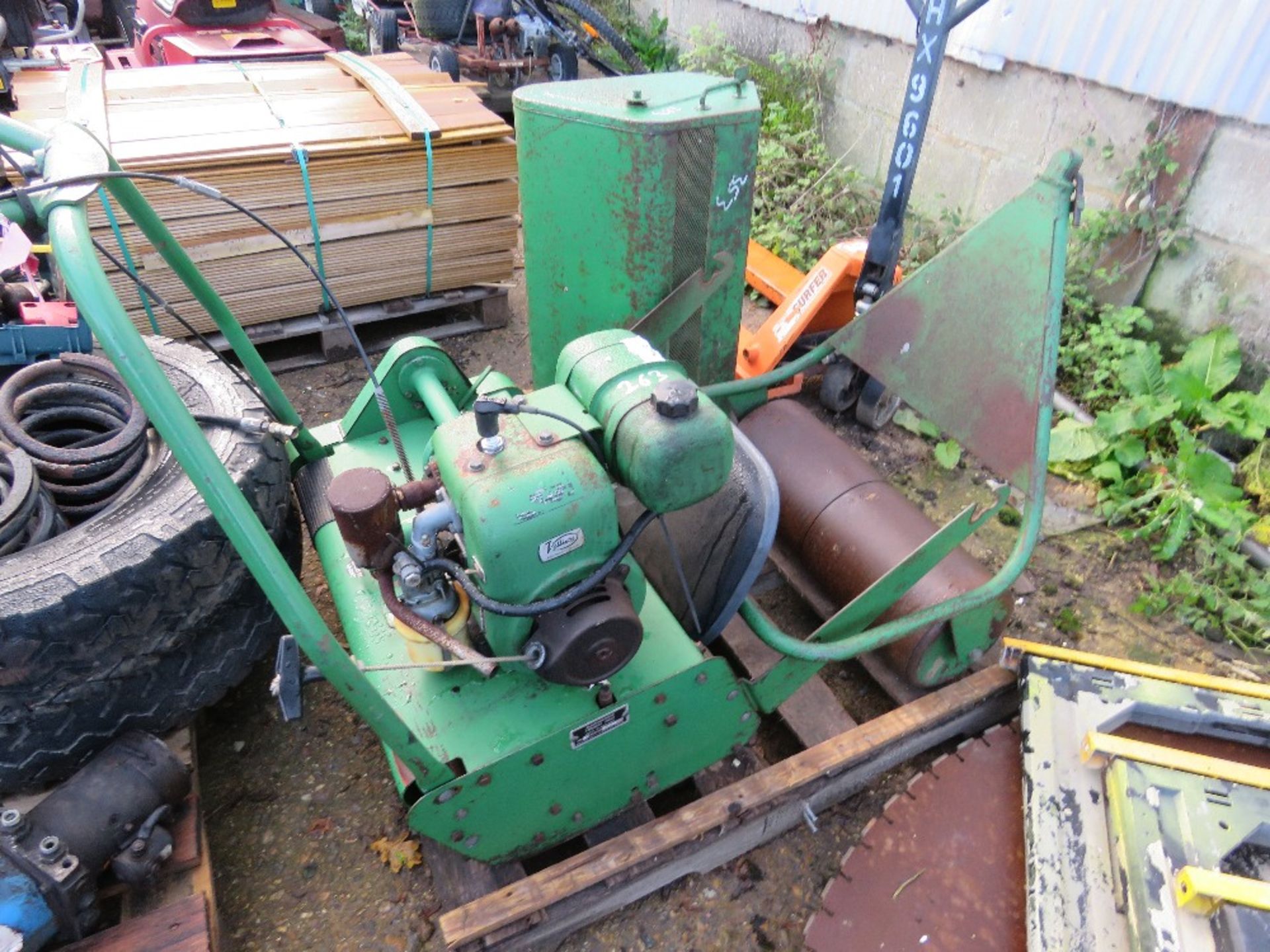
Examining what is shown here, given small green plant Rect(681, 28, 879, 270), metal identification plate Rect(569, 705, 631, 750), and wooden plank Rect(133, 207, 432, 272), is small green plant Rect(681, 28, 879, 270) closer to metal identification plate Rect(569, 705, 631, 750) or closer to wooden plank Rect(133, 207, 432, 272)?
wooden plank Rect(133, 207, 432, 272)

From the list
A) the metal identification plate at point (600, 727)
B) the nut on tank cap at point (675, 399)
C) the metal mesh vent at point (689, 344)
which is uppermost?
the nut on tank cap at point (675, 399)

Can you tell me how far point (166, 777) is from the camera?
1802 mm

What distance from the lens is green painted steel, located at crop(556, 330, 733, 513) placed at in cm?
152

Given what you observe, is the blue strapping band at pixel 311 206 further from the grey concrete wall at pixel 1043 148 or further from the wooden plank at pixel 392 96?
the grey concrete wall at pixel 1043 148

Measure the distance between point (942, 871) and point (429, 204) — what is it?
3047 mm

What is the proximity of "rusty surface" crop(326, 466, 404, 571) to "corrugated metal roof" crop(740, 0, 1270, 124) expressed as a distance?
2441mm

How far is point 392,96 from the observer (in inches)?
141

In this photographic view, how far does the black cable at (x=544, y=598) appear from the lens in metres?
1.55

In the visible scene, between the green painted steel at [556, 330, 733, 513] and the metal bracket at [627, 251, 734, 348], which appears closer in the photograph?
the green painted steel at [556, 330, 733, 513]

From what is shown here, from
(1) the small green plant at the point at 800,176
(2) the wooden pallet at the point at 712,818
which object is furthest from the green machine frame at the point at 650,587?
(1) the small green plant at the point at 800,176

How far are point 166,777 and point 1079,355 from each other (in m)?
3.73

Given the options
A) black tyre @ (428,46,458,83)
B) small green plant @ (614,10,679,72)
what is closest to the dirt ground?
black tyre @ (428,46,458,83)

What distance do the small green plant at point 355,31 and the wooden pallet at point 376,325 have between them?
14.7 feet

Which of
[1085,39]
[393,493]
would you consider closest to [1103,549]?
[1085,39]
